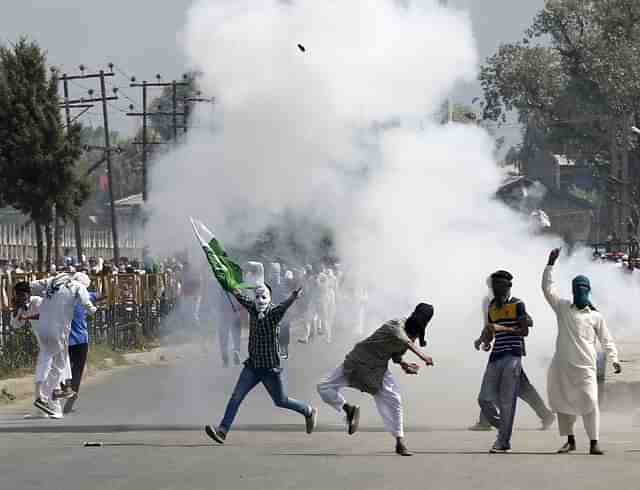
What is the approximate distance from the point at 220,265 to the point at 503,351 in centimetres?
413

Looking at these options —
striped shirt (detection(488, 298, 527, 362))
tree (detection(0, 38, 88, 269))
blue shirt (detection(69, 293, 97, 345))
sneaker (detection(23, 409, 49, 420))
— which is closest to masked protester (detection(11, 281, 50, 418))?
sneaker (detection(23, 409, 49, 420))

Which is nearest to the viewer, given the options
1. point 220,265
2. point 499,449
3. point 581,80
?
point 499,449

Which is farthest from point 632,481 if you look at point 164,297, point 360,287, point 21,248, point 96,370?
point 21,248

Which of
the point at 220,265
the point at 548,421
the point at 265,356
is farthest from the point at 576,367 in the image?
the point at 220,265

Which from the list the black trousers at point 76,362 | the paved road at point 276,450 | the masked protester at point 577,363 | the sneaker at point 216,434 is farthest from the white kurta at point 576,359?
the black trousers at point 76,362

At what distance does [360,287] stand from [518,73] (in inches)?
1503

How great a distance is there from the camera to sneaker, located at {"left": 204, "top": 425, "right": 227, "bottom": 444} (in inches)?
516

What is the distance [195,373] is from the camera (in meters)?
22.3

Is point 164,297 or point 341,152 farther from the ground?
point 341,152

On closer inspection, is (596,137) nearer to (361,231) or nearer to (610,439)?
(361,231)

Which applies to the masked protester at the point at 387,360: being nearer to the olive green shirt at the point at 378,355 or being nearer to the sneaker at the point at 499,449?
the olive green shirt at the point at 378,355

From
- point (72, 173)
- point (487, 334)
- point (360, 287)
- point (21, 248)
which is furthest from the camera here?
point (21, 248)

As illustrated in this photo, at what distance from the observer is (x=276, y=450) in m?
12.8

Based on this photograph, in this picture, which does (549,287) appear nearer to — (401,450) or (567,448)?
(567,448)
